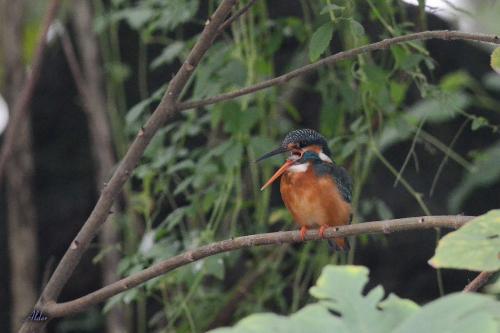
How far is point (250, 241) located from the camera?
181cm

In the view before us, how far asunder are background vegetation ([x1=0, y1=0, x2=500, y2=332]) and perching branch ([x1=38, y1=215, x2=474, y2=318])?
45 centimetres

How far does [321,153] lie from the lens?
2746 millimetres

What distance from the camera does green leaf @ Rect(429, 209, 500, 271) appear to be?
113 centimetres

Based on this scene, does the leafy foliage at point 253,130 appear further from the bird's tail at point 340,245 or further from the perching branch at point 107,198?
the perching branch at point 107,198

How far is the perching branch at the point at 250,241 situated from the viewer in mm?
1618

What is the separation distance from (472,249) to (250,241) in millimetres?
722

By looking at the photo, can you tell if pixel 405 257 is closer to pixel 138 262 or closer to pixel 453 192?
pixel 453 192

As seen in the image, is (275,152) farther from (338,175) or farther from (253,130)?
(253,130)

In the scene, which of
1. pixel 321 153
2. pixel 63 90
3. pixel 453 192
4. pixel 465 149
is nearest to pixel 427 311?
pixel 321 153

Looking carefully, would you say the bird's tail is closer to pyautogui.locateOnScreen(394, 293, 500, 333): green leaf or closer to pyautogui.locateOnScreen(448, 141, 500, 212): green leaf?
pyautogui.locateOnScreen(448, 141, 500, 212): green leaf

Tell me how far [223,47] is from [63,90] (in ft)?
6.42

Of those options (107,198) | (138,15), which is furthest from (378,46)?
(138,15)

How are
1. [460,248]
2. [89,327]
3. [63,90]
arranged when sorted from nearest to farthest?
[460,248] < [89,327] < [63,90]

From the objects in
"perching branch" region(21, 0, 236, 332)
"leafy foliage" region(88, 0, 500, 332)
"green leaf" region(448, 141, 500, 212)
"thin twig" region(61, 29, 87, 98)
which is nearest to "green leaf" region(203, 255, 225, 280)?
"leafy foliage" region(88, 0, 500, 332)
